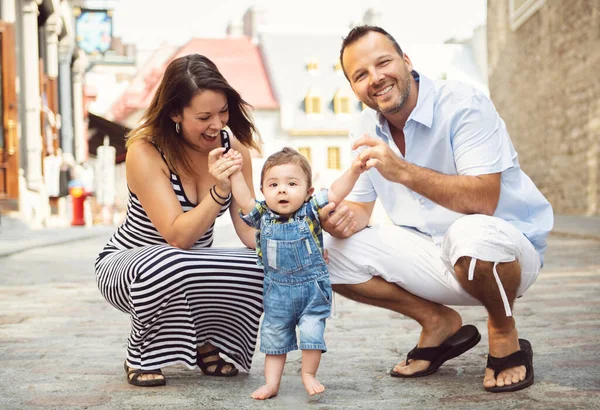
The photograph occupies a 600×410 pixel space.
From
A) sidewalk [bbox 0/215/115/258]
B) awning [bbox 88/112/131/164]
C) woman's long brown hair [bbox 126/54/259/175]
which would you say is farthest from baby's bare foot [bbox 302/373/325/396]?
awning [bbox 88/112/131/164]

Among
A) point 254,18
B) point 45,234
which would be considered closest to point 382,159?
Result: point 45,234

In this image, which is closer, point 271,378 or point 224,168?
point 271,378

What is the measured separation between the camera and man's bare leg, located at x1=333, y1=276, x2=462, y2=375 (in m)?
3.44

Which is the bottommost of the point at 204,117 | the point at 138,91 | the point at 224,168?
the point at 224,168

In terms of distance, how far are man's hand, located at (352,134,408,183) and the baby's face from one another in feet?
0.77

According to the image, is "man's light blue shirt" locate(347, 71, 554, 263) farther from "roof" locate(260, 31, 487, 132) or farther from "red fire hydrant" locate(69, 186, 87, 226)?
"roof" locate(260, 31, 487, 132)

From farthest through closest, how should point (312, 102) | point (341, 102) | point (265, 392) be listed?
point (341, 102)
point (312, 102)
point (265, 392)

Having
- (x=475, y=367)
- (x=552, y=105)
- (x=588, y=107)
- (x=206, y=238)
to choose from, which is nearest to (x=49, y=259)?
(x=206, y=238)

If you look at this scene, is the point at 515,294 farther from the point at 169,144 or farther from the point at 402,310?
the point at 169,144

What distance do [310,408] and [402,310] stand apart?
0.77 m

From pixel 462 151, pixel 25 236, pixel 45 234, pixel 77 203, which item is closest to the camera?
pixel 462 151

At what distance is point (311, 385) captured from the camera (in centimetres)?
301

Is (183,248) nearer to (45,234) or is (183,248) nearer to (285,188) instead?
(285,188)

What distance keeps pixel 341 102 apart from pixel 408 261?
38.9 metres
